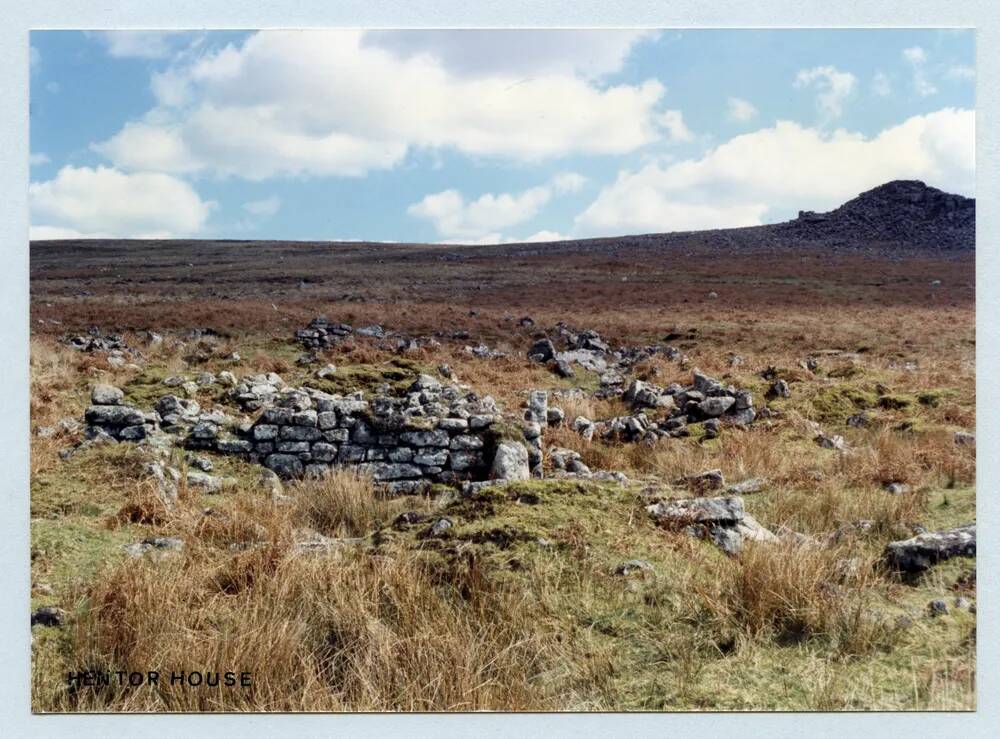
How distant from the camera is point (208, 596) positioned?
4.63 metres

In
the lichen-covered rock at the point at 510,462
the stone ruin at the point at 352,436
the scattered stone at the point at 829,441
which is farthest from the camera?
the scattered stone at the point at 829,441

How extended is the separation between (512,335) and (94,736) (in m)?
16.0

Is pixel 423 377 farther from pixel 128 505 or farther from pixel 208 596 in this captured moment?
pixel 208 596

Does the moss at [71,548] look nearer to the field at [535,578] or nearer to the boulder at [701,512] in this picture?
the field at [535,578]

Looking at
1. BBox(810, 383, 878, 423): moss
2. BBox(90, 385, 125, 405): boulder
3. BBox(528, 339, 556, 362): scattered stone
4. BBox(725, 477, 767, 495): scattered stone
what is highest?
BBox(528, 339, 556, 362): scattered stone

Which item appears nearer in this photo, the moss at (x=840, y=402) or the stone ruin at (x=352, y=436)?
the stone ruin at (x=352, y=436)

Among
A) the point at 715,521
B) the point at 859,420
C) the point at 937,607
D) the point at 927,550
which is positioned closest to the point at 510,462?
the point at 715,521

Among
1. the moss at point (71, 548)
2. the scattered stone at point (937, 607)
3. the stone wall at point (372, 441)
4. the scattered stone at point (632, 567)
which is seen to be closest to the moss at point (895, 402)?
the scattered stone at point (937, 607)

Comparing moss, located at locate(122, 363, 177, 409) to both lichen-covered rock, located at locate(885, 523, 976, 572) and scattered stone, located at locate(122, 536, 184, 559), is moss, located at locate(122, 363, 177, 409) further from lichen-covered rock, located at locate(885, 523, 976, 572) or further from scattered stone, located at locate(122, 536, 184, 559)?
lichen-covered rock, located at locate(885, 523, 976, 572)

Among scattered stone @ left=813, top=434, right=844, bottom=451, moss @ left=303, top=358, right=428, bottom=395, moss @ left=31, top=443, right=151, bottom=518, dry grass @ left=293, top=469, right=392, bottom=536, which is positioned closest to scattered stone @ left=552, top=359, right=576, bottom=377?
moss @ left=303, top=358, right=428, bottom=395

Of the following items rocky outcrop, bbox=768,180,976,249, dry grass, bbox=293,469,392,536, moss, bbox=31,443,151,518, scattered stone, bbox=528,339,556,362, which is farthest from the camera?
rocky outcrop, bbox=768,180,976,249

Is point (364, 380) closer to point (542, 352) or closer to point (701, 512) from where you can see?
point (542, 352)

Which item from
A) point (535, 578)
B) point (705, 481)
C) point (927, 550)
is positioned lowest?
point (535, 578)

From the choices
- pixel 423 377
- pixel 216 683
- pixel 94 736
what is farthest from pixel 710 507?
pixel 423 377
